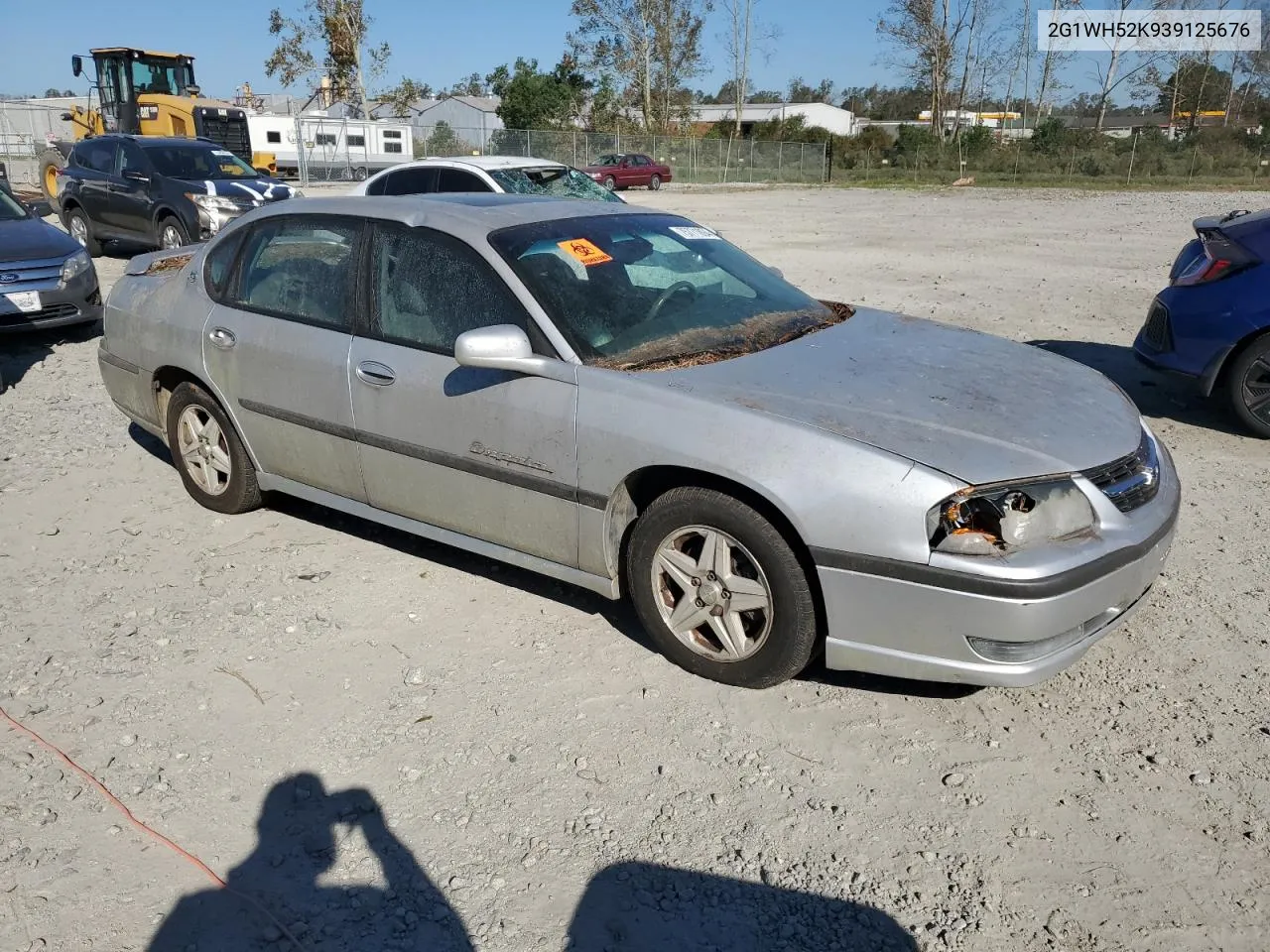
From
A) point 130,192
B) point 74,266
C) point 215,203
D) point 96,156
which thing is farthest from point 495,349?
point 96,156

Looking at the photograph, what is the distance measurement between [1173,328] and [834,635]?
14.6ft

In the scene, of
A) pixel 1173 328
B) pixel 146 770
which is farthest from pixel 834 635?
pixel 1173 328

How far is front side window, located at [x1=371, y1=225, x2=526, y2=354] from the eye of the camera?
4082 millimetres

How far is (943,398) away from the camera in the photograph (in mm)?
3621

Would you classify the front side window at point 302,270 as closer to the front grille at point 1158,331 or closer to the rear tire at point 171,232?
the front grille at point 1158,331

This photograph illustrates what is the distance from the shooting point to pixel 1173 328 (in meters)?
6.59

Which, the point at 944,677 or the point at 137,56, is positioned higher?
the point at 137,56

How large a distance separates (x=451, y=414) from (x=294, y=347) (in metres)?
1.02

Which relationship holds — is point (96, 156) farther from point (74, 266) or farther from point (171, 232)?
point (74, 266)

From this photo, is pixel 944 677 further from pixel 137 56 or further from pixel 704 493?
pixel 137 56

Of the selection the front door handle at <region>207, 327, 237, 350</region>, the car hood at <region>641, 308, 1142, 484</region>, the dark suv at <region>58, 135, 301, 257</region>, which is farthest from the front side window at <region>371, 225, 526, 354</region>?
the dark suv at <region>58, 135, 301, 257</region>

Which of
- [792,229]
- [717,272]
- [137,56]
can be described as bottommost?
[792,229]

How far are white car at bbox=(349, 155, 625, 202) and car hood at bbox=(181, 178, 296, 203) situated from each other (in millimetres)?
2529

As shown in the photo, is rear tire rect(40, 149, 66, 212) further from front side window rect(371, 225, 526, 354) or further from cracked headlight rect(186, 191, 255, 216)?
front side window rect(371, 225, 526, 354)
